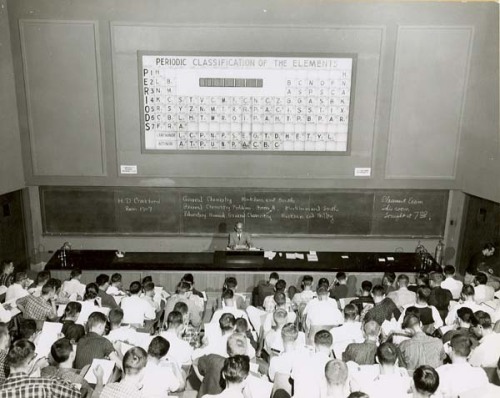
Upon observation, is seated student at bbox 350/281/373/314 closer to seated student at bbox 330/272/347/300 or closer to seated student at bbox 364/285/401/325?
seated student at bbox 364/285/401/325

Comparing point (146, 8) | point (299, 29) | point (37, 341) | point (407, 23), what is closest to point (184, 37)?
point (146, 8)

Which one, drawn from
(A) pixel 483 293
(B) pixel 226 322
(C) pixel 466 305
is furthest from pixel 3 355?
(A) pixel 483 293

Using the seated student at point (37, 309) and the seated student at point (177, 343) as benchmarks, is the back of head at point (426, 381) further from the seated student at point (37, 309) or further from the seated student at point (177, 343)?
the seated student at point (37, 309)

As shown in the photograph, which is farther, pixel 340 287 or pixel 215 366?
pixel 340 287

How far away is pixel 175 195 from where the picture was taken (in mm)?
9398

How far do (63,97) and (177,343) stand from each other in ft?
17.8

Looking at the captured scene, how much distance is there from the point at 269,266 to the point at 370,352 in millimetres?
3542

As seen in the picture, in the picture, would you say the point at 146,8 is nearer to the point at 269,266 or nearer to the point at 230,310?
the point at 269,266

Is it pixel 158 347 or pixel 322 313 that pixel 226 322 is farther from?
pixel 322 313

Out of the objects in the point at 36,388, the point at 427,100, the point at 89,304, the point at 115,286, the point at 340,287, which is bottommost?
the point at 340,287

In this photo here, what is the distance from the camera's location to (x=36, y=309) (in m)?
6.16

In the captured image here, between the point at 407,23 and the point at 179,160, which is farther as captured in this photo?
the point at 179,160

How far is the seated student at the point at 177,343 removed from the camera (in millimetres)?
5148

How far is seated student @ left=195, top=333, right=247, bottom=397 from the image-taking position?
14.9 ft
